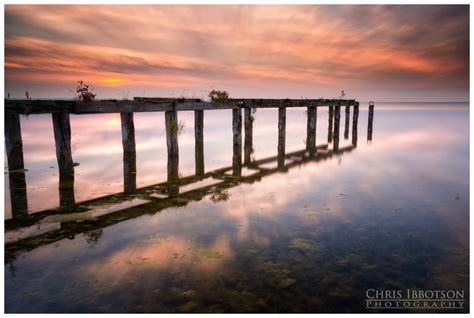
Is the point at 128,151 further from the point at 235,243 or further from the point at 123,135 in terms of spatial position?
the point at 235,243

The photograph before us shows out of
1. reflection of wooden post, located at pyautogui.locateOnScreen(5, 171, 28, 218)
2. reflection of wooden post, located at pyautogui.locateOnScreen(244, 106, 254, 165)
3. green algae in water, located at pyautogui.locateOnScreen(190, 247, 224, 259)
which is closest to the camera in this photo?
green algae in water, located at pyautogui.locateOnScreen(190, 247, 224, 259)

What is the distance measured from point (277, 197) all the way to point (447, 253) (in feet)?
12.7

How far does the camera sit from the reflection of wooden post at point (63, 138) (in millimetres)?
9414

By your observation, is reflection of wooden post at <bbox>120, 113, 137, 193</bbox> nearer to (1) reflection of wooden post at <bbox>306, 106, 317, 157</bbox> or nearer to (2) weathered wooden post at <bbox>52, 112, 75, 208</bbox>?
(2) weathered wooden post at <bbox>52, 112, 75, 208</bbox>

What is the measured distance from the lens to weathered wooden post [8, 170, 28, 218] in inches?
274

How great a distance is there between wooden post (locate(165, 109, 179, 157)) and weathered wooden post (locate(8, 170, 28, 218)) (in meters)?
4.94

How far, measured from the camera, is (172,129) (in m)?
12.2

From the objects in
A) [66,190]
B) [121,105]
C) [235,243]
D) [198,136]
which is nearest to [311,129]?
[198,136]

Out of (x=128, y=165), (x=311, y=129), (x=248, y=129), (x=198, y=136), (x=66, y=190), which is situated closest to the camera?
(x=66, y=190)

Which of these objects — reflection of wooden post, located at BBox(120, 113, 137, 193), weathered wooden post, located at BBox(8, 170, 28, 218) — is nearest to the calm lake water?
weathered wooden post, located at BBox(8, 170, 28, 218)

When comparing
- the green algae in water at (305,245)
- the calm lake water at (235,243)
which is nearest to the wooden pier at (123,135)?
the calm lake water at (235,243)

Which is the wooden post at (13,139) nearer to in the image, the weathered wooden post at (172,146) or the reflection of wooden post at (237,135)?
→ the weathered wooden post at (172,146)

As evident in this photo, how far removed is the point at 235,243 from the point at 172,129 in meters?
7.65
